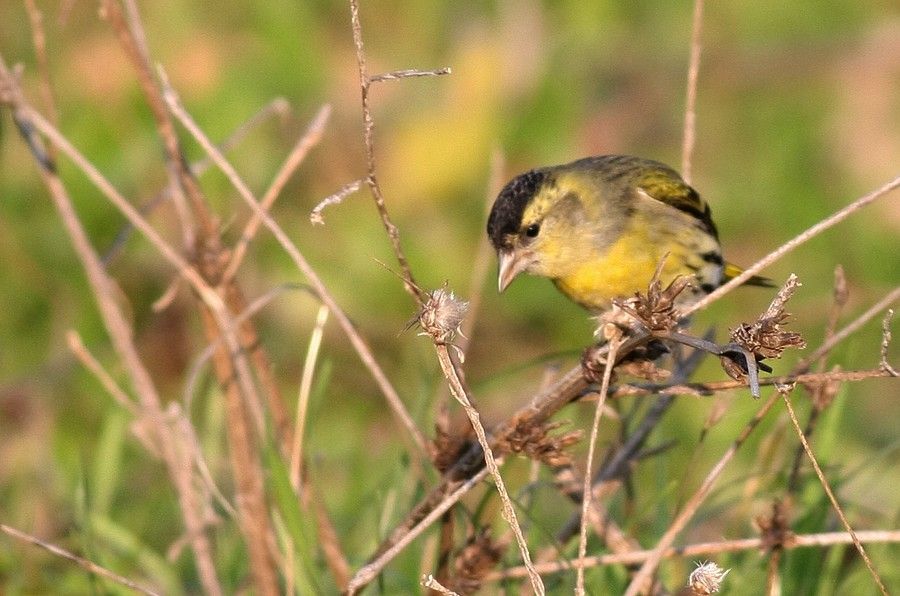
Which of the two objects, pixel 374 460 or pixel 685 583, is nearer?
pixel 685 583

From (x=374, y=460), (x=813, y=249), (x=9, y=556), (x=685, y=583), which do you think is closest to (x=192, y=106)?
(x=374, y=460)

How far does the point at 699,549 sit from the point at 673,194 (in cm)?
115

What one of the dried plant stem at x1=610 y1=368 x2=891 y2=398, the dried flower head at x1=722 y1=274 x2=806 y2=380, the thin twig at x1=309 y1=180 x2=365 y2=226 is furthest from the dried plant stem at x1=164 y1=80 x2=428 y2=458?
the dried flower head at x1=722 y1=274 x2=806 y2=380

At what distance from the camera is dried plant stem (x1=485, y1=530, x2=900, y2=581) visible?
247 cm

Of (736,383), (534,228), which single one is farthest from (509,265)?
(736,383)

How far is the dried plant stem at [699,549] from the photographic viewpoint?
8.11 feet

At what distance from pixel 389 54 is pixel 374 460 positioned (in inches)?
99.7

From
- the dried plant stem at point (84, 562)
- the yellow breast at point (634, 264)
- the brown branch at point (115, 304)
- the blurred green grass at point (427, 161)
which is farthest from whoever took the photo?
the blurred green grass at point (427, 161)

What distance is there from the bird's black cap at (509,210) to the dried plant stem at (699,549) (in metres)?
0.88

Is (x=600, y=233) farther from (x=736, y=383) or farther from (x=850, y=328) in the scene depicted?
(x=736, y=383)

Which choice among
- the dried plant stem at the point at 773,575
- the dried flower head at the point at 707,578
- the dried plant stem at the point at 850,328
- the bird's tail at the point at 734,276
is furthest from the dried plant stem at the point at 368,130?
the bird's tail at the point at 734,276

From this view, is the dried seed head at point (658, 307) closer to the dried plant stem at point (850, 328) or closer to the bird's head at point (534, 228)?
the dried plant stem at point (850, 328)

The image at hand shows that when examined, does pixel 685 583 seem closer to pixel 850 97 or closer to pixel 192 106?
pixel 192 106

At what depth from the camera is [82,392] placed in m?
4.92
